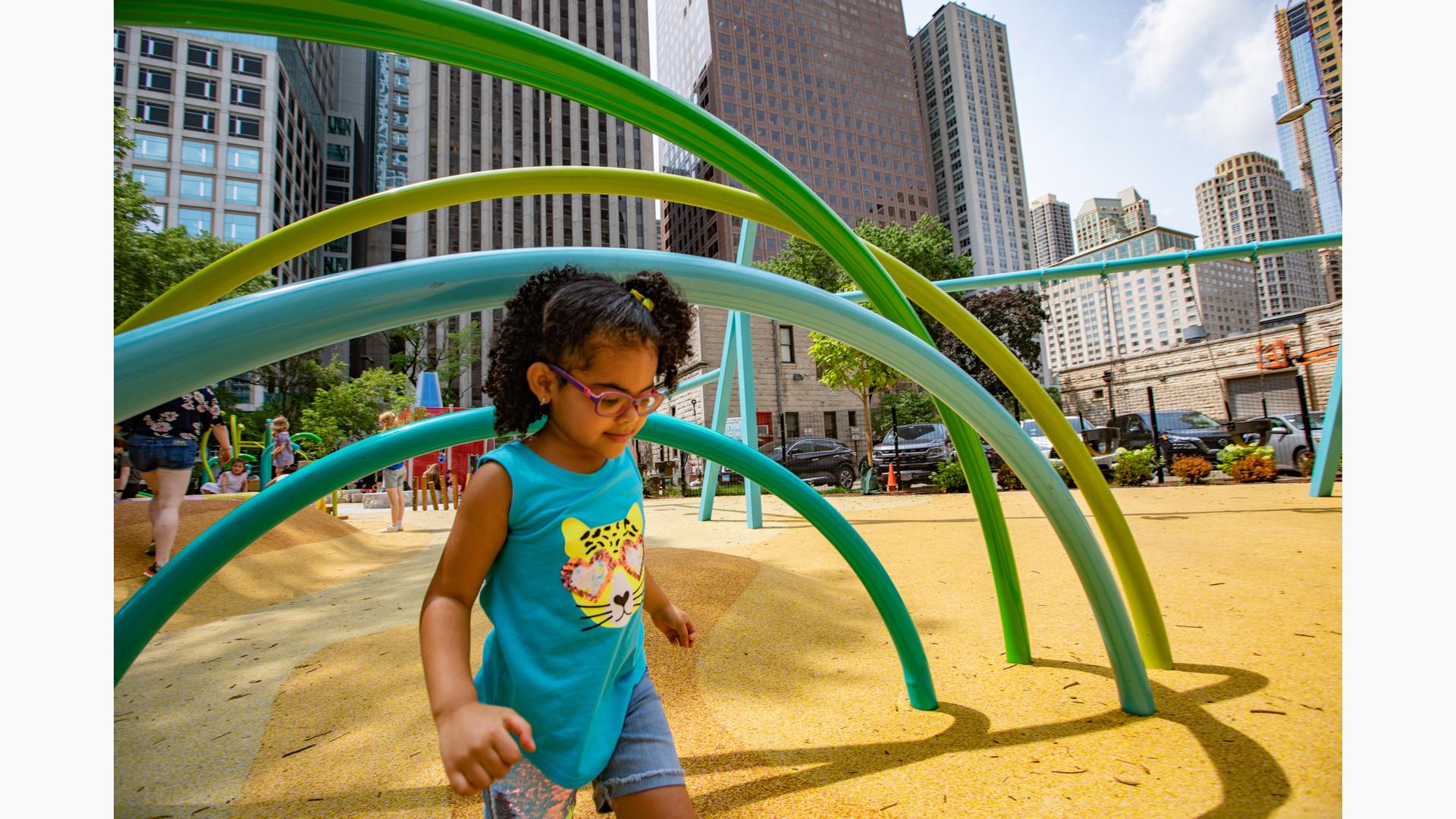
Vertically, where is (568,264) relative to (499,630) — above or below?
above

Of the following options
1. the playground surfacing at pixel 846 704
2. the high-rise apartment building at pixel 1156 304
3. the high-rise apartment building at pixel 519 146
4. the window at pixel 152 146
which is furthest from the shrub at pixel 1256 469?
the window at pixel 152 146

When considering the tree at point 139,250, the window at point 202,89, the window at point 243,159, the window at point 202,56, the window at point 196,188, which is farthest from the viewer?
the window at point 243,159

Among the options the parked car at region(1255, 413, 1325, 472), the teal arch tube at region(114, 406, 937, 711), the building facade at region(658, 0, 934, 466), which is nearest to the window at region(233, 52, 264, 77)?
the building facade at region(658, 0, 934, 466)

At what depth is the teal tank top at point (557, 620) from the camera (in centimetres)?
103

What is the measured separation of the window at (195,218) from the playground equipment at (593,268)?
2070 inches

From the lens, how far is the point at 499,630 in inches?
41.7

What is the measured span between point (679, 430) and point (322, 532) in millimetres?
6521

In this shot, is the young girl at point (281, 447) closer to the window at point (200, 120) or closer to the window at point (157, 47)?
the window at point (200, 120)

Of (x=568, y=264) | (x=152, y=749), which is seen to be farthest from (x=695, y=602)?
(x=568, y=264)

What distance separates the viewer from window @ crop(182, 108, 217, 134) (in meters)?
42.2

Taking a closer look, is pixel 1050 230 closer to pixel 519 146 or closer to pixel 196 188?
pixel 519 146

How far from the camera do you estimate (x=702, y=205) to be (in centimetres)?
236
